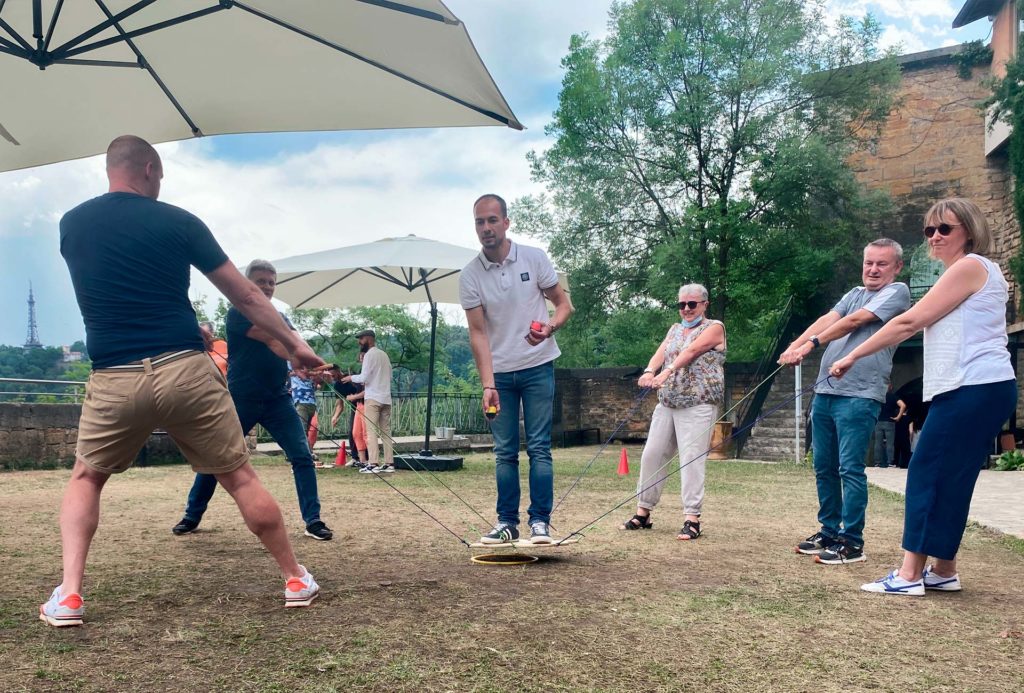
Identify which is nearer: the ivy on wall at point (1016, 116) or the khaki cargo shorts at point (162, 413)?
the khaki cargo shorts at point (162, 413)

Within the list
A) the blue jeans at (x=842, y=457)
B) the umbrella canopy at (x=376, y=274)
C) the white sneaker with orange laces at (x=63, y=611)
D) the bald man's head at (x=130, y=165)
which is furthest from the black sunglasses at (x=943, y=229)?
the umbrella canopy at (x=376, y=274)

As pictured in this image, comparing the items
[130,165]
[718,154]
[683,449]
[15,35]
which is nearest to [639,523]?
[683,449]

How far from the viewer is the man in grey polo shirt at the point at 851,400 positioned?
4387 millimetres

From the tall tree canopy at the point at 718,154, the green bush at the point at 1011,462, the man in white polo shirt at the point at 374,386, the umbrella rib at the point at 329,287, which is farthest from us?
the tall tree canopy at the point at 718,154

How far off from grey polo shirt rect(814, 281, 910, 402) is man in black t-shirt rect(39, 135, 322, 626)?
299 cm

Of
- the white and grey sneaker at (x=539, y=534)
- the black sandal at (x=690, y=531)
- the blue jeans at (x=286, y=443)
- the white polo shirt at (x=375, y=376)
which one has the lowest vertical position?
the black sandal at (x=690, y=531)

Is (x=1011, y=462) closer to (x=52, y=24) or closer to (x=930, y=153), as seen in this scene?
(x=930, y=153)

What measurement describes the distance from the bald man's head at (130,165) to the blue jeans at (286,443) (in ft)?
7.29

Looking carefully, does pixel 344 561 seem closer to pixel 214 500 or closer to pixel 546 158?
pixel 214 500

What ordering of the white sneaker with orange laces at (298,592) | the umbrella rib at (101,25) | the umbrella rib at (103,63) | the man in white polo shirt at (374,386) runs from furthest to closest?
the man in white polo shirt at (374,386) < the umbrella rib at (103,63) < the umbrella rib at (101,25) < the white sneaker with orange laces at (298,592)

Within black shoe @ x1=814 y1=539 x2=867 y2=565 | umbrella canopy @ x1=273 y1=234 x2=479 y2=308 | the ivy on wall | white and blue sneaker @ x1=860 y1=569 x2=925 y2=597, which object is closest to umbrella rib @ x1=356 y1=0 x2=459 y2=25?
white and blue sneaker @ x1=860 y1=569 x2=925 y2=597

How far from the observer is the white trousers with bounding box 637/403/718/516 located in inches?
215

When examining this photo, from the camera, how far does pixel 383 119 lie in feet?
15.5

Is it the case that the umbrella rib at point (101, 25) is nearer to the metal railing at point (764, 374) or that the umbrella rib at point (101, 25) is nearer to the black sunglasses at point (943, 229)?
the black sunglasses at point (943, 229)
